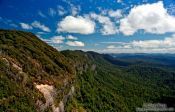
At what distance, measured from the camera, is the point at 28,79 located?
4225 inches

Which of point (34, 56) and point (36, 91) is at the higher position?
point (34, 56)

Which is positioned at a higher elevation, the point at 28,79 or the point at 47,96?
the point at 28,79

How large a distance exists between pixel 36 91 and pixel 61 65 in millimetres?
55951

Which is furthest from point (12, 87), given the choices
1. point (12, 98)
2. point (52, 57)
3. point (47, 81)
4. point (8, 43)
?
point (52, 57)

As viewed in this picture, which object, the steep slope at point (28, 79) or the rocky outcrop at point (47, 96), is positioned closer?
the steep slope at point (28, 79)

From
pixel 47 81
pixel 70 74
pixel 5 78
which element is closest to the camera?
pixel 5 78

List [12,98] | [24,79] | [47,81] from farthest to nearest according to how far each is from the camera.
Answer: [47,81] < [24,79] < [12,98]

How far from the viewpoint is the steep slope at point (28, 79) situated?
303 ft

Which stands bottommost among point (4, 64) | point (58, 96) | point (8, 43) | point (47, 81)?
point (58, 96)

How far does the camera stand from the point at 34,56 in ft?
462

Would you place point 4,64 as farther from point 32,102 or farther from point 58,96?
point 58,96

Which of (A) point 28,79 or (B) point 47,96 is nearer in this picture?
(A) point 28,79

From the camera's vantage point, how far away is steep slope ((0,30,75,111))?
92.3 metres

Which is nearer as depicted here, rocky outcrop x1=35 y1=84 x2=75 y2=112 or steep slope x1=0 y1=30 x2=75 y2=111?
steep slope x1=0 y1=30 x2=75 y2=111
